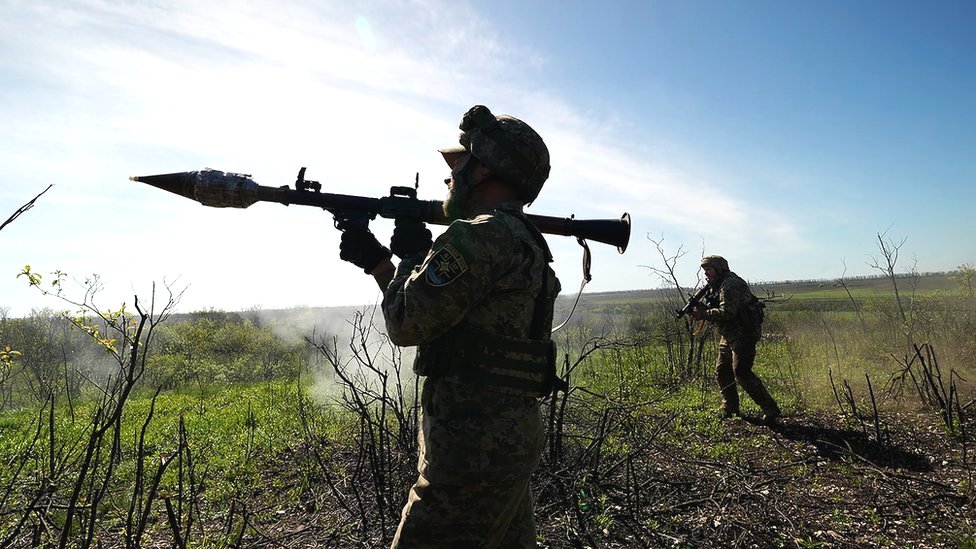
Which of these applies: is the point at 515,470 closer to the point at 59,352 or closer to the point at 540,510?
the point at 540,510

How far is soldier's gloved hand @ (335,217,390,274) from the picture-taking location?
8.12ft

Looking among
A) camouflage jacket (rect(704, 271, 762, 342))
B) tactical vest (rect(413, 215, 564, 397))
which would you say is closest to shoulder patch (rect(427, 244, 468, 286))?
tactical vest (rect(413, 215, 564, 397))

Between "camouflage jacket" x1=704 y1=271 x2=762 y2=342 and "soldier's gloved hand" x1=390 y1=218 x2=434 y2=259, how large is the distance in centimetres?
612

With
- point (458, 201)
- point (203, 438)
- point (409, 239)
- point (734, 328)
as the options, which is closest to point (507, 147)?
point (458, 201)

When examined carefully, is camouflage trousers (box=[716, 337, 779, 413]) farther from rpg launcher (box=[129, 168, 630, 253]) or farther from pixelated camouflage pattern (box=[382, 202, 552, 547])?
pixelated camouflage pattern (box=[382, 202, 552, 547])

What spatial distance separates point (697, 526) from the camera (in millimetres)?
3951

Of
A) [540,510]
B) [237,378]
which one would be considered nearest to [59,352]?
[237,378]

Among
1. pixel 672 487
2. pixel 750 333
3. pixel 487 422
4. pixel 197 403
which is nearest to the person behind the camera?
pixel 487 422

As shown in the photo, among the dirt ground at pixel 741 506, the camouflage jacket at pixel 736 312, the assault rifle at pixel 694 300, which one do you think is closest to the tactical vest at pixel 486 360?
the dirt ground at pixel 741 506

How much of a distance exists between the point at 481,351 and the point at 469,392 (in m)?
0.17

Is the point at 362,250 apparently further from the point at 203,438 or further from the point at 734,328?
the point at 203,438

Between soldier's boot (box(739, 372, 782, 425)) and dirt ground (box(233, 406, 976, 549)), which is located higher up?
soldier's boot (box(739, 372, 782, 425))

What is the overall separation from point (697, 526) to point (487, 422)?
2927 mm

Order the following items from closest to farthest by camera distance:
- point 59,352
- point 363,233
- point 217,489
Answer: point 363,233
point 217,489
point 59,352
